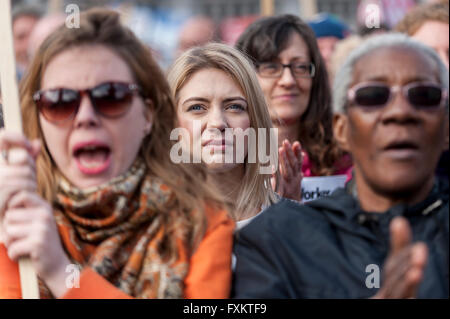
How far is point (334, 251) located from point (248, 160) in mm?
1106

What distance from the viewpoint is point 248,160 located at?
3518mm

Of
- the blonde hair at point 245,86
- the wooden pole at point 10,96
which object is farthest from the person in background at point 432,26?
the wooden pole at point 10,96

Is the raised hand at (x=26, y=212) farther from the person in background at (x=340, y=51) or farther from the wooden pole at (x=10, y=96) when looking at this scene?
the person in background at (x=340, y=51)

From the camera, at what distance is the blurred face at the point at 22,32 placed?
709 centimetres

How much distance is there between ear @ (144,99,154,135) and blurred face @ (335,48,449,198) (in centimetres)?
59

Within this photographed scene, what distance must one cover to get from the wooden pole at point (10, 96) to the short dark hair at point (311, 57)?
2059 mm

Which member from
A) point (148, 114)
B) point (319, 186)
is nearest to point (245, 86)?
point (319, 186)

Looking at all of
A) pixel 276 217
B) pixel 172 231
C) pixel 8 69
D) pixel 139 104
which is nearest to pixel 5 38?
pixel 8 69

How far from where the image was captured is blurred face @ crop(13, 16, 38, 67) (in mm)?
7090

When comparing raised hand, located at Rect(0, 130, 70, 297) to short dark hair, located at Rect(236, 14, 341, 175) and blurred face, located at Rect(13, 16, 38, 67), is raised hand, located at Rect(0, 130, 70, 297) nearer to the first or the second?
short dark hair, located at Rect(236, 14, 341, 175)

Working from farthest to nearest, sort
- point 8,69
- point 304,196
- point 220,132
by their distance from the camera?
point 304,196 < point 220,132 < point 8,69

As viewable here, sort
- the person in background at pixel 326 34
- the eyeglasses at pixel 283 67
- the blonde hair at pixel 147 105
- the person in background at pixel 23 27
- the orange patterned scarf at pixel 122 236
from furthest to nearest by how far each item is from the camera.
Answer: the person in background at pixel 23 27 < the person in background at pixel 326 34 < the eyeglasses at pixel 283 67 < the blonde hair at pixel 147 105 < the orange patterned scarf at pixel 122 236

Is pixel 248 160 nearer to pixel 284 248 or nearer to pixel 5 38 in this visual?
pixel 284 248

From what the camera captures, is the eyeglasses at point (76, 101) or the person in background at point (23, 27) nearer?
the eyeglasses at point (76, 101)
